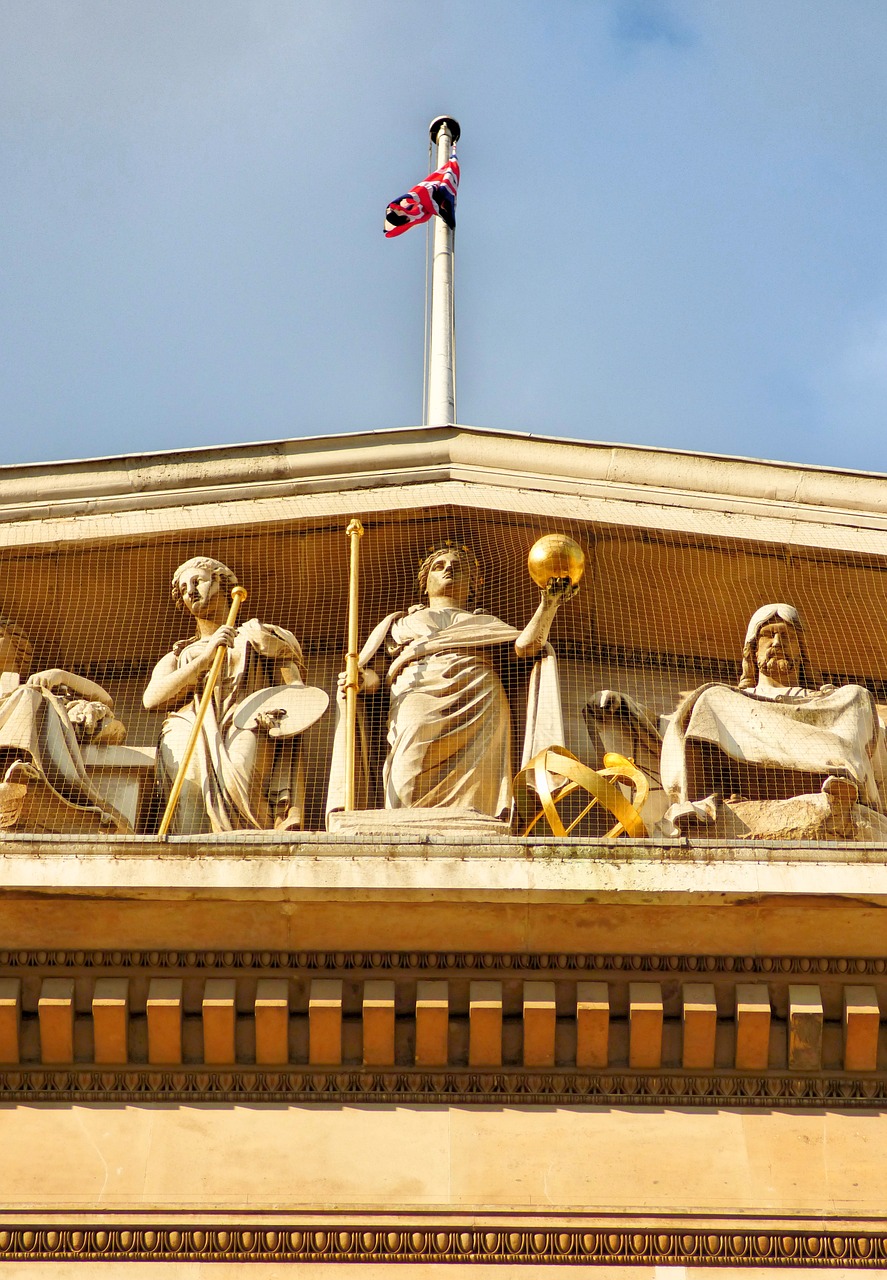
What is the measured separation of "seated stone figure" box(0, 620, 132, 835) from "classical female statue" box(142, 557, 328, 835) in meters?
0.31

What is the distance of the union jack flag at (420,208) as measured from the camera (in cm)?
1816

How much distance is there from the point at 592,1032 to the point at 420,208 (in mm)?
9171

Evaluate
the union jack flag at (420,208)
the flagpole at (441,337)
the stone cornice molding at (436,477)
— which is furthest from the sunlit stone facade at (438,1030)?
the union jack flag at (420,208)

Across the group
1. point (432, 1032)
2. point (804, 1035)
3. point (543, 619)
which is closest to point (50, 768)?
point (432, 1032)

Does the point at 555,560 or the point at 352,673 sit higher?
the point at 555,560

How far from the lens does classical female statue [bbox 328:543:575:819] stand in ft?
37.7

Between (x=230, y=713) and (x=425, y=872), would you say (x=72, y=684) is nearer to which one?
(x=230, y=713)

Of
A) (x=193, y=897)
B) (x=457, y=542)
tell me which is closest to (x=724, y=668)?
(x=457, y=542)

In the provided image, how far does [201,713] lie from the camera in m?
11.6

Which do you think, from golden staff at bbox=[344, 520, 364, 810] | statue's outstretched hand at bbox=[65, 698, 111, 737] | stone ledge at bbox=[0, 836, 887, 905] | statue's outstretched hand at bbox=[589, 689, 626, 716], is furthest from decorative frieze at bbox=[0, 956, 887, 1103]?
statue's outstretched hand at bbox=[589, 689, 626, 716]

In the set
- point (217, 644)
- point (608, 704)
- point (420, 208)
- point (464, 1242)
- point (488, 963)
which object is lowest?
point (464, 1242)

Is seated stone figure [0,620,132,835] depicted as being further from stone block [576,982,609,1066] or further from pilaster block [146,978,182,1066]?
stone block [576,982,609,1066]

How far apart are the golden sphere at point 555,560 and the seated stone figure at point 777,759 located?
2.89 feet

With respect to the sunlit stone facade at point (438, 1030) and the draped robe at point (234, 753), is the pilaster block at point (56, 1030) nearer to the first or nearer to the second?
the sunlit stone facade at point (438, 1030)
